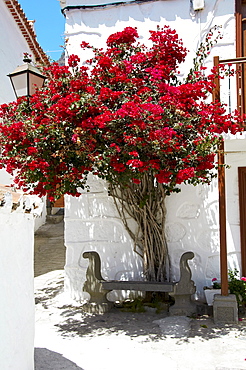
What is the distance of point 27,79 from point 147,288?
3.39 m

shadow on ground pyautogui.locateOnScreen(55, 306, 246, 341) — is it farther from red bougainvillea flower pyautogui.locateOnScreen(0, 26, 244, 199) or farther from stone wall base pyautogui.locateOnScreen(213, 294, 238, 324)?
red bougainvillea flower pyautogui.locateOnScreen(0, 26, 244, 199)

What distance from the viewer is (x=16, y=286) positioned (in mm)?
3354

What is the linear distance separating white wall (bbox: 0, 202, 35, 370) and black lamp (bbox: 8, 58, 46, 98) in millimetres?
2606

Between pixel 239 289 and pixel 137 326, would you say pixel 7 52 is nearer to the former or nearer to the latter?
pixel 137 326

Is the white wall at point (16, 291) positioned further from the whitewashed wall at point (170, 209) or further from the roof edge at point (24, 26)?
the roof edge at point (24, 26)

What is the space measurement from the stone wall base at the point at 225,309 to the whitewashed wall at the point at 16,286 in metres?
2.90

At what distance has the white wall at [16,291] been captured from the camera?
10.1 ft

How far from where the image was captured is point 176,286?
6.06m

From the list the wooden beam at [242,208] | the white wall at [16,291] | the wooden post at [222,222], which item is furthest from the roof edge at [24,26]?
the white wall at [16,291]

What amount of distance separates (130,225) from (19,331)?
3.73 meters

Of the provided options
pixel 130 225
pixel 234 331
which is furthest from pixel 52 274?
pixel 234 331

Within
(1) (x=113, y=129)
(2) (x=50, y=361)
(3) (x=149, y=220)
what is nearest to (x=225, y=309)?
(3) (x=149, y=220)

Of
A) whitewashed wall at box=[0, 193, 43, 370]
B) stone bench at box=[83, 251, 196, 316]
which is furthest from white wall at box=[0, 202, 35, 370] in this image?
stone bench at box=[83, 251, 196, 316]

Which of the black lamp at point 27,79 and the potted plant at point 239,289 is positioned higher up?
the black lamp at point 27,79
